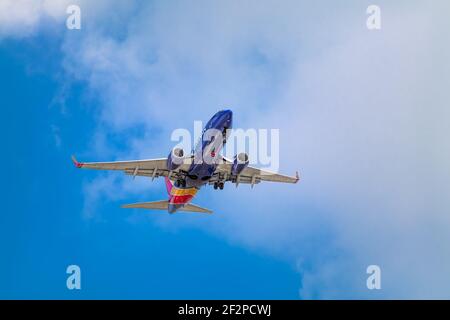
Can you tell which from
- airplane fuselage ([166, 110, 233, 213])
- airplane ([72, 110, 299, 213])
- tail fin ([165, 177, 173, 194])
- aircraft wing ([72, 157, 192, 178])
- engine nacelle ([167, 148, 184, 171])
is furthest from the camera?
tail fin ([165, 177, 173, 194])

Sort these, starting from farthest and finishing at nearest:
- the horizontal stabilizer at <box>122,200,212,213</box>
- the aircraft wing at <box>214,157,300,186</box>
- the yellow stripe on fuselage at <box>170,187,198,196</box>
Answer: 1. the horizontal stabilizer at <box>122,200,212,213</box>
2. the yellow stripe on fuselage at <box>170,187,198,196</box>
3. the aircraft wing at <box>214,157,300,186</box>

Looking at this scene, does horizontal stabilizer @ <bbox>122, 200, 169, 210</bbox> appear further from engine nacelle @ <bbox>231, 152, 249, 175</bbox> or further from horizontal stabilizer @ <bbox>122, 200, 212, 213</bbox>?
engine nacelle @ <bbox>231, 152, 249, 175</bbox>

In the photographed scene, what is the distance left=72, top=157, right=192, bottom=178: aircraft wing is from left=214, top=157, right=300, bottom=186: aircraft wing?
154 inches

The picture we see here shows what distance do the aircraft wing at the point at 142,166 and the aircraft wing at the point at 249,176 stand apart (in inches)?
154

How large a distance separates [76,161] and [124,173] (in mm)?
5391

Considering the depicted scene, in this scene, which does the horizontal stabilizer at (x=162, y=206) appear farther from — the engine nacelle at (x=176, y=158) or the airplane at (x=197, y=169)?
the engine nacelle at (x=176, y=158)

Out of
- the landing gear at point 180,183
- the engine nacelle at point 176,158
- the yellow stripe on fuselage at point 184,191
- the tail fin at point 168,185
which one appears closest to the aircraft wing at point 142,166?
the landing gear at point 180,183

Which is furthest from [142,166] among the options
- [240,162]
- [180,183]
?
[240,162]

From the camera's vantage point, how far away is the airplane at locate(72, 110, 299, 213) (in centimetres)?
6244

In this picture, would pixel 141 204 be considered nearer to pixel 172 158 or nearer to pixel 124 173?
pixel 124 173

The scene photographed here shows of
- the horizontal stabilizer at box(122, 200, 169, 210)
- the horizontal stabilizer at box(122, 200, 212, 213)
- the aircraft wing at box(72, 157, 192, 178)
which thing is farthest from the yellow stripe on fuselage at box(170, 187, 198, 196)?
the horizontal stabilizer at box(122, 200, 169, 210)

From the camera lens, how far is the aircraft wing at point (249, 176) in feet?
223
